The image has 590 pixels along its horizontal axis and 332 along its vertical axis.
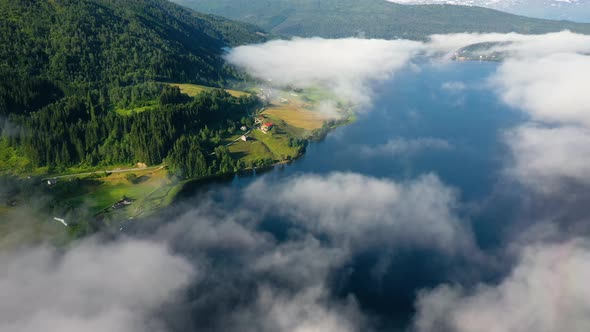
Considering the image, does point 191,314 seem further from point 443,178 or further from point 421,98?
point 421,98

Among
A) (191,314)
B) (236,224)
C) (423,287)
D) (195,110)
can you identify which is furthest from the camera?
(195,110)

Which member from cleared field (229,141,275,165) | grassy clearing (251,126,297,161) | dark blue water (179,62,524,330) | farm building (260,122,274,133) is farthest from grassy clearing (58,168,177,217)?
farm building (260,122,274,133)

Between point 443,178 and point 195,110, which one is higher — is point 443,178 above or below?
below

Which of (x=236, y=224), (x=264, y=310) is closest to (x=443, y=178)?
(x=236, y=224)

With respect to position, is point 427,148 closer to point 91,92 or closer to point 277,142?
point 277,142

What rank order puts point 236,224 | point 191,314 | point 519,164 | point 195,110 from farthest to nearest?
1. point 195,110
2. point 519,164
3. point 236,224
4. point 191,314

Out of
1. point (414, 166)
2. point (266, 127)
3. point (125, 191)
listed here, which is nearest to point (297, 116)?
point (266, 127)
